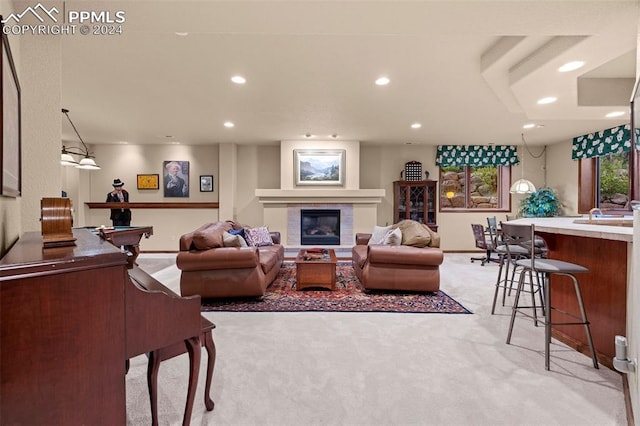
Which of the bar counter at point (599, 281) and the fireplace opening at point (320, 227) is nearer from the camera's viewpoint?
the bar counter at point (599, 281)

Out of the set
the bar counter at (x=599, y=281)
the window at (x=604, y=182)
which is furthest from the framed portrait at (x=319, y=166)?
the window at (x=604, y=182)

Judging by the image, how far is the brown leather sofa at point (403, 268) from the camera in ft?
12.1

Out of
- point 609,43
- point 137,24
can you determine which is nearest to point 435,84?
point 609,43

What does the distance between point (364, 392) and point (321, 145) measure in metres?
5.54

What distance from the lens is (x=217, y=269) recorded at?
342cm

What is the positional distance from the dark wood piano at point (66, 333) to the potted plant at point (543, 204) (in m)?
7.54

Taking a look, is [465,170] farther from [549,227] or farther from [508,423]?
[508,423]

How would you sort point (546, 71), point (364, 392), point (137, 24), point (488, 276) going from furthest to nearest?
point (488, 276) → point (546, 71) → point (137, 24) → point (364, 392)

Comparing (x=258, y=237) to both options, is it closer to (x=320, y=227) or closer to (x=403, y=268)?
(x=320, y=227)

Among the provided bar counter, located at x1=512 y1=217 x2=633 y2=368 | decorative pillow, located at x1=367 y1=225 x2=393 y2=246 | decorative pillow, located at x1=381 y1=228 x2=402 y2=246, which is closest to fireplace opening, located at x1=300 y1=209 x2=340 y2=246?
decorative pillow, located at x1=367 y1=225 x2=393 y2=246

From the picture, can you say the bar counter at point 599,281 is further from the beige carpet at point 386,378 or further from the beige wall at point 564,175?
the beige wall at point 564,175

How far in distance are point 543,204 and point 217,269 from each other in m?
6.61

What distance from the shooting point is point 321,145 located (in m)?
6.77

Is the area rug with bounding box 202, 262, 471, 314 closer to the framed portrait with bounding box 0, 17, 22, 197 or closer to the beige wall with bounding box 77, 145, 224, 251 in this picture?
the framed portrait with bounding box 0, 17, 22, 197
